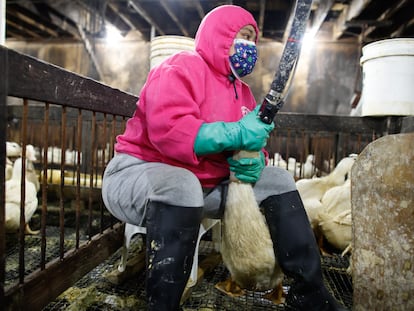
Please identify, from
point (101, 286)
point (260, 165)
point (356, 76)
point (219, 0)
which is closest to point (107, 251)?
point (101, 286)

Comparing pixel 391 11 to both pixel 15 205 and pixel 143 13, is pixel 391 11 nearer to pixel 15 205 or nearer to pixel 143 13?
Answer: pixel 143 13

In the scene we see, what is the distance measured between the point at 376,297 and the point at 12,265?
1.82 meters

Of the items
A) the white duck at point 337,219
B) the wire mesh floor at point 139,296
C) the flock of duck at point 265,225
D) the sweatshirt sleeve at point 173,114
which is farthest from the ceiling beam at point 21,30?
the white duck at point 337,219

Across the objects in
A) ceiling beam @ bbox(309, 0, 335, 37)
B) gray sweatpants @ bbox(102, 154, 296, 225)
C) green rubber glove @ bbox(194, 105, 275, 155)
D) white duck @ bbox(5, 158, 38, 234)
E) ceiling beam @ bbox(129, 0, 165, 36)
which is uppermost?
ceiling beam @ bbox(129, 0, 165, 36)

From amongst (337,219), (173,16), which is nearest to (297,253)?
(337,219)

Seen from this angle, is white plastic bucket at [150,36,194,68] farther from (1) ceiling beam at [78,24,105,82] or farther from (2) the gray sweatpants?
(1) ceiling beam at [78,24,105,82]

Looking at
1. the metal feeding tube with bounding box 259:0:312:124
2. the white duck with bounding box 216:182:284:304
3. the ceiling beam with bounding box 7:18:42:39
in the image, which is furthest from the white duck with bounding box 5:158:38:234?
the ceiling beam with bounding box 7:18:42:39

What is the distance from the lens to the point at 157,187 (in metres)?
1.13

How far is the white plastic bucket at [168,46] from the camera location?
8.79ft

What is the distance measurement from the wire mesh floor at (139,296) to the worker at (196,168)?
13.0 inches

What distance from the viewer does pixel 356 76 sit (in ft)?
20.2

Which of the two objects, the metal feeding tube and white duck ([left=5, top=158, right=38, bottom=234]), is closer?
the metal feeding tube

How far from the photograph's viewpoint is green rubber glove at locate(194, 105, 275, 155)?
1139 mm

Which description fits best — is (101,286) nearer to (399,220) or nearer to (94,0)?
(399,220)
